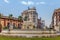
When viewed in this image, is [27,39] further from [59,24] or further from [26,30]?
[59,24]

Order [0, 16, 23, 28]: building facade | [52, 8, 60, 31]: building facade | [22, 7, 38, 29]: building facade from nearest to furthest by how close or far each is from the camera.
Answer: [22, 7, 38, 29]: building facade → [52, 8, 60, 31]: building facade → [0, 16, 23, 28]: building facade

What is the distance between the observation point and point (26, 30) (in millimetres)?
13930

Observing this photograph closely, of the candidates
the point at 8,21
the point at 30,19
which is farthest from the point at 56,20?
the point at 8,21

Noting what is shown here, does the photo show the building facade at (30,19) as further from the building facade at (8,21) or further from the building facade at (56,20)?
the building facade at (56,20)

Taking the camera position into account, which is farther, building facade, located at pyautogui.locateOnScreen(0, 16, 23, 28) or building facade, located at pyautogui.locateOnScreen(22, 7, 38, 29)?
building facade, located at pyautogui.locateOnScreen(0, 16, 23, 28)

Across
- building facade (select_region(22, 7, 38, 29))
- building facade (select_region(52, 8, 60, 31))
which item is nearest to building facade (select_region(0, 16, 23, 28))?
building facade (select_region(22, 7, 38, 29))

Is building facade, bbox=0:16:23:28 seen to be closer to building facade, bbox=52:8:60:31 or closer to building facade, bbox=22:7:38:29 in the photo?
building facade, bbox=22:7:38:29

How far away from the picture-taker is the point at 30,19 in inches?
570

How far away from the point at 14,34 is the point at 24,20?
1.39 meters

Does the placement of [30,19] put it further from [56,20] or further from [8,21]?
[56,20]

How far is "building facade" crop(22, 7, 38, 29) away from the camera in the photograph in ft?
46.6

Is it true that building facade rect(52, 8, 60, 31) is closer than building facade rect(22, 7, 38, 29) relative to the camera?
No

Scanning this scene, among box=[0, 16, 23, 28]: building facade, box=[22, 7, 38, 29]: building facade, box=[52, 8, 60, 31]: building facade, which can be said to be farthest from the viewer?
box=[0, 16, 23, 28]: building facade

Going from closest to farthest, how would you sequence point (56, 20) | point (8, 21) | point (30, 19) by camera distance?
point (30, 19) → point (56, 20) → point (8, 21)
